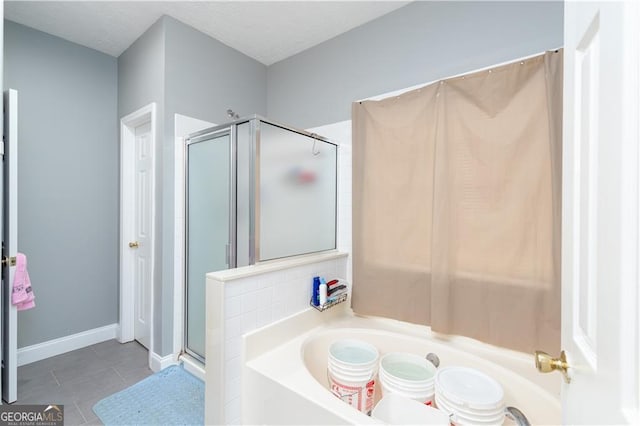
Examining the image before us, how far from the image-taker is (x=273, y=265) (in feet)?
5.09

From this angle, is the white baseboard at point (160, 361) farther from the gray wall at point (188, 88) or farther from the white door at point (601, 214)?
the white door at point (601, 214)

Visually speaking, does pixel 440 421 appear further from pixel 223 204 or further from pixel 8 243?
pixel 8 243

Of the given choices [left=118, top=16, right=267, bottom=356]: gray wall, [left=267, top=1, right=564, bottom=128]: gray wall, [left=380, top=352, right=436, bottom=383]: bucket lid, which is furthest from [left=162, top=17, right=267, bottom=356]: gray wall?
[left=380, top=352, right=436, bottom=383]: bucket lid

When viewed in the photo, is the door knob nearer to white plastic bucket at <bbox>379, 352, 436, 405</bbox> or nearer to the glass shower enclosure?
white plastic bucket at <bbox>379, 352, 436, 405</bbox>

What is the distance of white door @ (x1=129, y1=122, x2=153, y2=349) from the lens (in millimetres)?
2400

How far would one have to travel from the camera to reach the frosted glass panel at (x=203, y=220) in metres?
1.82

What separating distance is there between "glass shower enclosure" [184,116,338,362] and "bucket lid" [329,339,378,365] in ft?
1.95

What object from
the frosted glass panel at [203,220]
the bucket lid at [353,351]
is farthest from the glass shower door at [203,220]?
the bucket lid at [353,351]

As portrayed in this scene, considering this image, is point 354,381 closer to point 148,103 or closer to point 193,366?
point 193,366

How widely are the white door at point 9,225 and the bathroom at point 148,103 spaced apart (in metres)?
0.54

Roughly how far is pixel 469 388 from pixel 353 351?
578 mm

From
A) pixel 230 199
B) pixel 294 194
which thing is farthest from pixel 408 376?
pixel 230 199

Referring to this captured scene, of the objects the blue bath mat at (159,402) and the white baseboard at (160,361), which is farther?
the white baseboard at (160,361)

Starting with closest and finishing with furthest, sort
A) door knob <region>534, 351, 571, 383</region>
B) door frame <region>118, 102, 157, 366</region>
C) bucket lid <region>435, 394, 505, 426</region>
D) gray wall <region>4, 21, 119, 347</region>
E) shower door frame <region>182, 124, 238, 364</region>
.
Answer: door knob <region>534, 351, 571, 383</region> < bucket lid <region>435, 394, 505, 426</region> < shower door frame <region>182, 124, 238, 364</region> < gray wall <region>4, 21, 119, 347</region> < door frame <region>118, 102, 157, 366</region>
